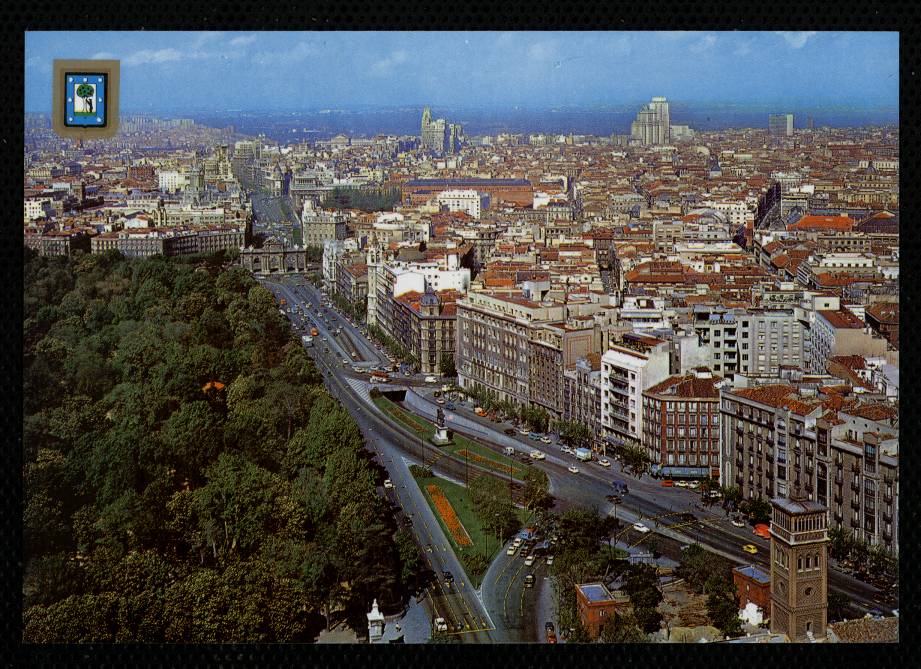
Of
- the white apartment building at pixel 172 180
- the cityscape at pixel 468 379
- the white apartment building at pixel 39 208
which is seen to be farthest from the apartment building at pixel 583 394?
the white apartment building at pixel 39 208

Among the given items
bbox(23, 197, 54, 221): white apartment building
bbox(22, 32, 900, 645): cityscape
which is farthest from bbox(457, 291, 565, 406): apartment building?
bbox(23, 197, 54, 221): white apartment building

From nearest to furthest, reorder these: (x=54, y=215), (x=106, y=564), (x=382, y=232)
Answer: (x=106, y=564) → (x=54, y=215) → (x=382, y=232)

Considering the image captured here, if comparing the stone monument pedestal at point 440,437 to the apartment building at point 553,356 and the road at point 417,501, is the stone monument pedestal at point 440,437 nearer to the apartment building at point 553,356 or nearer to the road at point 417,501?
the road at point 417,501

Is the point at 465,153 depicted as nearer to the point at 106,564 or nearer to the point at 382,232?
the point at 382,232

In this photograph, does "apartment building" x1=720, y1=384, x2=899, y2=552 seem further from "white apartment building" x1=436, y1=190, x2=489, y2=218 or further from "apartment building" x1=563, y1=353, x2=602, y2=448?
"white apartment building" x1=436, y1=190, x2=489, y2=218
